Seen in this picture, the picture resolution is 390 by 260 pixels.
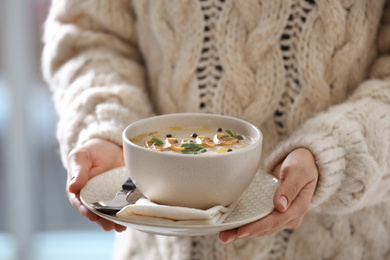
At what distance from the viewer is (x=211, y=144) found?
588 millimetres

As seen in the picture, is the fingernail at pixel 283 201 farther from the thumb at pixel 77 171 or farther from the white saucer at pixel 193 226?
the thumb at pixel 77 171

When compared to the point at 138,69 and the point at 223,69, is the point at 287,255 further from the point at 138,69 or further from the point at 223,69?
the point at 138,69

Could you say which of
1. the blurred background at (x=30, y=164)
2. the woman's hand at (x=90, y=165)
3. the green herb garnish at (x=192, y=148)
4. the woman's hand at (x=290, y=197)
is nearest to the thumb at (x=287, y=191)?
the woman's hand at (x=290, y=197)

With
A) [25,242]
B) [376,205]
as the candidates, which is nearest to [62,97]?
[376,205]

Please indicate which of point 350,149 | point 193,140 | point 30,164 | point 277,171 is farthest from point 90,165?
point 30,164

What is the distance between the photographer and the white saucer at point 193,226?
0.52 m

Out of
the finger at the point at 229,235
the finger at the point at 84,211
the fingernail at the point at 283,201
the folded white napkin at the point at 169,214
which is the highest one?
the folded white napkin at the point at 169,214

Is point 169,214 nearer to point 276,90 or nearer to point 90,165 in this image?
point 90,165

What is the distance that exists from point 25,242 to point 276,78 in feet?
5.78

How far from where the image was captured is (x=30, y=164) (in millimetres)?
2051

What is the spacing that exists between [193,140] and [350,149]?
0.27 m

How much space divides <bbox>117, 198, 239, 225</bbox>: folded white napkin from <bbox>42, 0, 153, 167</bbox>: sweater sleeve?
0.92 ft

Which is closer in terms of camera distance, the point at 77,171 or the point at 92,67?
the point at 77,171

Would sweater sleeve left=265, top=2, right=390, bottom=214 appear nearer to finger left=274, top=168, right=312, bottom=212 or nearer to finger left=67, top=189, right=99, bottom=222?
finger left=274, top=168, right=312, bottom=212
